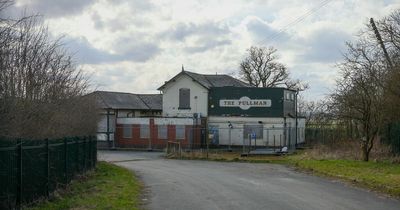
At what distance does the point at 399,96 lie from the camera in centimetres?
2684

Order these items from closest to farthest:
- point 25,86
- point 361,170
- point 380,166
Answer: point 25,86
point 361,170
point 380,166

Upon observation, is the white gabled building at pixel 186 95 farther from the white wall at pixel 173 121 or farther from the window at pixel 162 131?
the window at pixel 162 131

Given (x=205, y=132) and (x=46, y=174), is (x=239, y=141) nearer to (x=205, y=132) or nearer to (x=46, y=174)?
(x=205, y=132)

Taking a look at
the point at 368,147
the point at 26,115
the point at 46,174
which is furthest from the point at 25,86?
the point at 368,147

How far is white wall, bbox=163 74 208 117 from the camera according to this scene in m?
57.8

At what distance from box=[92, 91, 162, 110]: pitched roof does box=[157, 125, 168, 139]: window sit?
9001mm

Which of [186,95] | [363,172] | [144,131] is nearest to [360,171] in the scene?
[363,172]

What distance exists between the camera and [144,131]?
56.7m

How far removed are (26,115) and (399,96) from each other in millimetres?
18627

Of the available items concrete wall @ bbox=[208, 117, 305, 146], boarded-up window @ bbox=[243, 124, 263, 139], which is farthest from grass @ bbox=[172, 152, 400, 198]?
boarded-up window @ bbox=[243, 124, 263, 139]

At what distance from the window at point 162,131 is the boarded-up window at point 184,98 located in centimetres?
408

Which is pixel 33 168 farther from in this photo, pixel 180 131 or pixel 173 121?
pixel 173 121

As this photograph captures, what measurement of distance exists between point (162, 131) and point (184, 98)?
5.09 meters

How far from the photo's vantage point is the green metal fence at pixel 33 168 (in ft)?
37.2
